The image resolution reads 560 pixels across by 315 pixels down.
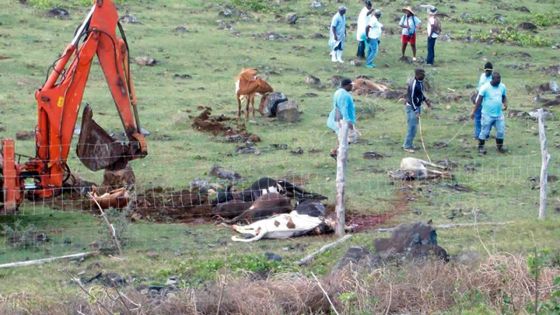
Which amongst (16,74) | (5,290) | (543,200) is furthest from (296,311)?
(16,74)

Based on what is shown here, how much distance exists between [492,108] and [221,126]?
16.1 ft

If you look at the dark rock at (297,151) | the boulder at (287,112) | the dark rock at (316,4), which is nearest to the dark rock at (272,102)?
the boulder at (287,112)

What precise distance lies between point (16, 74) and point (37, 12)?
5.67 meters

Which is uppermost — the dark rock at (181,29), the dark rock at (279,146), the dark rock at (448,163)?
the dark rock at (181,29)

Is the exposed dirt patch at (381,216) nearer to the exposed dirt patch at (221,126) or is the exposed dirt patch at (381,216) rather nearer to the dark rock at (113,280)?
the dark rock at (113,280)

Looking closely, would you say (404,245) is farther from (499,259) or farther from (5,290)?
(5,290)

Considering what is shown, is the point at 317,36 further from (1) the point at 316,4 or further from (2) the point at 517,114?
(2) the point at 517,114

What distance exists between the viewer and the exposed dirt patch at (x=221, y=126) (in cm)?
1972

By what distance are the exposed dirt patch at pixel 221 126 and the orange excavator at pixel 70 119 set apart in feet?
13.9

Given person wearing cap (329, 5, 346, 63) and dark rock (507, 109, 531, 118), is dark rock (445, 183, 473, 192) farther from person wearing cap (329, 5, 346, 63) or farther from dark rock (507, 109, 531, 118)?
person wearing cap (329, 5, 346, 63)

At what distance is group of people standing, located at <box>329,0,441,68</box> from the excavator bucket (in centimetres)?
1106

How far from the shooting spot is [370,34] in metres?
26.1

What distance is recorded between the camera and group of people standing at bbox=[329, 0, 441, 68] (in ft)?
85.3

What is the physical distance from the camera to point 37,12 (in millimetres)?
28203
